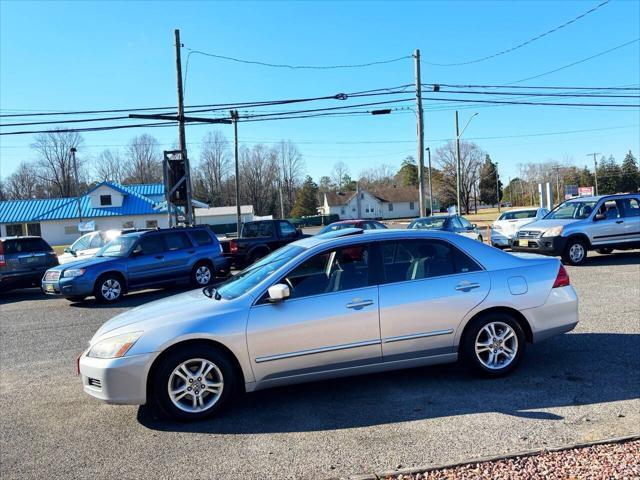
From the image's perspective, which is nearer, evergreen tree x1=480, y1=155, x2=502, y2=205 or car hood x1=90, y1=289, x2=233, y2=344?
car hood x1=90, y1=289, x2=233, y2=344

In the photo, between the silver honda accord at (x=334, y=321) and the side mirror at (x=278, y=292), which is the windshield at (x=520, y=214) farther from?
the side mirror at (x=278, y=292)

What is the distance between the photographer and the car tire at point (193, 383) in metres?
4.25

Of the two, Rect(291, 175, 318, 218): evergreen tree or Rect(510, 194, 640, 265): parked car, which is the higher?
Rect(291, 175, 318, 218): evergreen tree

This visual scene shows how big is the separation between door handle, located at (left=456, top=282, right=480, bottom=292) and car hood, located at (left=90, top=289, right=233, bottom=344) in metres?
2.23

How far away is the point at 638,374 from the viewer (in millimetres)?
4980

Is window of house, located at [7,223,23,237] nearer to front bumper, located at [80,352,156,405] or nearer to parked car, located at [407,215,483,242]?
parked car, located at [407,215,483,242]

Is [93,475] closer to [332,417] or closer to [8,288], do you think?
[332,417]

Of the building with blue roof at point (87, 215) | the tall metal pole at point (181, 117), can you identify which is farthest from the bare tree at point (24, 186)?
the tall metal pole at point (181, 117)

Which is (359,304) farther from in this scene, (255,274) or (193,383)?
(193,383)

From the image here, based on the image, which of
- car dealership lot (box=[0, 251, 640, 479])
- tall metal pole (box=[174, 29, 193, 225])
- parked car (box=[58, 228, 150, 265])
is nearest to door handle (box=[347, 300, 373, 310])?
car dealership lot (box=[0, 251, 640, 479])

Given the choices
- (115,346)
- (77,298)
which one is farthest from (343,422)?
(77,298)

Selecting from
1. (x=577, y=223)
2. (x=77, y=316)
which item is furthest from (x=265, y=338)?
(x=577, y=223)

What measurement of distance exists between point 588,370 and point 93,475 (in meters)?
4.70

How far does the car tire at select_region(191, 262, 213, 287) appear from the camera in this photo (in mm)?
13225
